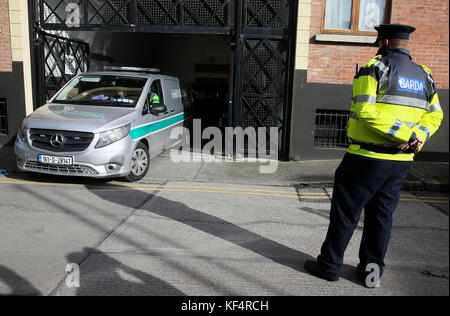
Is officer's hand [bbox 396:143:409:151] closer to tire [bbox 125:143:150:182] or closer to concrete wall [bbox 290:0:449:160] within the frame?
tire [bbox 125:143:150:182]

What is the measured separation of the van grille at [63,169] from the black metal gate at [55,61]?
404 centimetres

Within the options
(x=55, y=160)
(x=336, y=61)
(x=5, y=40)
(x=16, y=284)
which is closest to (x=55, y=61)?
(x=5, y=40)

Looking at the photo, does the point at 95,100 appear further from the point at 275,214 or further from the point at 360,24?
the point at 360,24

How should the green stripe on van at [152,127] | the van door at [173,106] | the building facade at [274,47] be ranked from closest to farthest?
the green stripe on van at [152,127] < the van door at [173,106] < the building facade at [274,47]

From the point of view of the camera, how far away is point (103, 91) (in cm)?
762

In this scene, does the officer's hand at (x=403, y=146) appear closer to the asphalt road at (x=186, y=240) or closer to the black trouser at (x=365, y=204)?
the black trouser at (x=365, y=204)

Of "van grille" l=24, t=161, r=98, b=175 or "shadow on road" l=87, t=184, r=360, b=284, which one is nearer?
"shadow on road" l=87, t=184, r=360, b=284

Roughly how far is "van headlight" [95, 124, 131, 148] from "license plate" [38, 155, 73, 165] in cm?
49

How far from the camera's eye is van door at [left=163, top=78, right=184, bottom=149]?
8.66 meters

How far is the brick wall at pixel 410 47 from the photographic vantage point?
8719 mm

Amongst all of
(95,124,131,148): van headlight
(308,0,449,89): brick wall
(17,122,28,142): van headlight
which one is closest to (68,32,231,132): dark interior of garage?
(308,0,449,89): brick wall

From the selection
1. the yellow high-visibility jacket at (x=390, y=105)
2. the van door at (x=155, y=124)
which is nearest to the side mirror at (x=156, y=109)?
the van door at (x=155, y=124)

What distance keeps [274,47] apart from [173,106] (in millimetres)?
2673

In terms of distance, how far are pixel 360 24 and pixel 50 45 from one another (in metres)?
7.75
